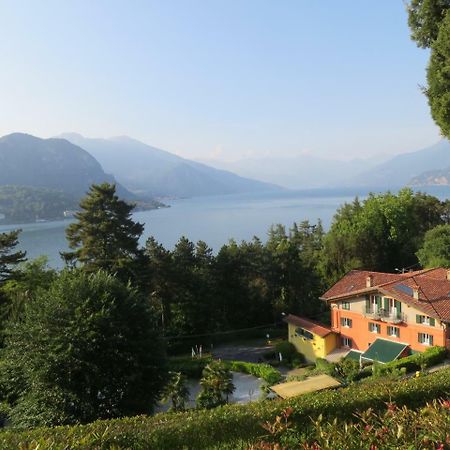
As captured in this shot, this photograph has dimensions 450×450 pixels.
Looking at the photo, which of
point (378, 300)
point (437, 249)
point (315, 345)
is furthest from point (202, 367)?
point (437, 249)

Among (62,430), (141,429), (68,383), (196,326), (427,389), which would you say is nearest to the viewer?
(141,429)

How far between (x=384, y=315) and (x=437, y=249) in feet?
43.4

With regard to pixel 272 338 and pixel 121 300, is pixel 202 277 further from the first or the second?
pixel 121 300

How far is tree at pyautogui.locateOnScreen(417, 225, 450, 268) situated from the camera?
→ 116 feet

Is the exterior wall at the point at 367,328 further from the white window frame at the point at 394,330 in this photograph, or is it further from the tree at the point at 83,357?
the tree at the point at 83,357

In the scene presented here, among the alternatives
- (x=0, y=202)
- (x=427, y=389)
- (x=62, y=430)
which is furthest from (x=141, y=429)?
(x=0, y=202)

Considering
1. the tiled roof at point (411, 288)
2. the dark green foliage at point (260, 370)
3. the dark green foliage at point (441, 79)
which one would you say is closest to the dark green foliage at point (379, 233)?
the tiled roof at point (411, 288)

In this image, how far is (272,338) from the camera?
34562 mm

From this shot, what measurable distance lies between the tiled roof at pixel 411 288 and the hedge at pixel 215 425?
14981 millimetres

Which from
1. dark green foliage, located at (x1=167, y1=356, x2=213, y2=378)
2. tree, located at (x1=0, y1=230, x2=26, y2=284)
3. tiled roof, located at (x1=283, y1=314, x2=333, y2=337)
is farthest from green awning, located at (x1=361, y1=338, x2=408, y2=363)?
tree, located at (x1=0, y1=230, x2=26, y2=284)

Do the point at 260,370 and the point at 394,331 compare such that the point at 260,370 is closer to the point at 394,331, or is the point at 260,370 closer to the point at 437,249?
the point at 394,331

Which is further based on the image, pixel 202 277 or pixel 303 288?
pixel 303 288

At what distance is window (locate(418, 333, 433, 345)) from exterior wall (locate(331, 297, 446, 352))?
151 mm

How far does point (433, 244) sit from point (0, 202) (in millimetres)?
147696
